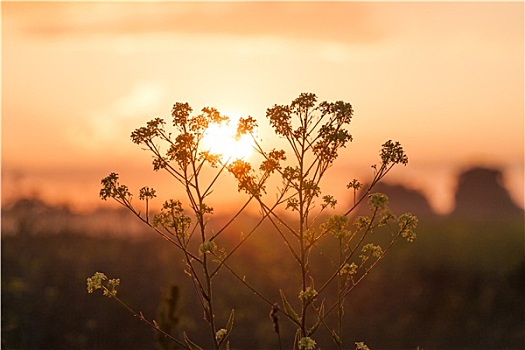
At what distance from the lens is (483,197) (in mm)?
25156

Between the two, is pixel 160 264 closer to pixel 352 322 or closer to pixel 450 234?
pixel 352 322

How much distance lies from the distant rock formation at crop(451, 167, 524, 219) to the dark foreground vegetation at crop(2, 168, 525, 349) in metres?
6.65

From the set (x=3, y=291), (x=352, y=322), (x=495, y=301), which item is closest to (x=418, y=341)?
(x=352, y=322)

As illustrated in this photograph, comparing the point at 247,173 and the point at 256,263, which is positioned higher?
the point at 256,263

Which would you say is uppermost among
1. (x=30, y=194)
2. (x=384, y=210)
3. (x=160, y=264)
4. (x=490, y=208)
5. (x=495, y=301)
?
(x=490, y=208)

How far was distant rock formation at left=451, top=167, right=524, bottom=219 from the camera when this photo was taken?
2261cm

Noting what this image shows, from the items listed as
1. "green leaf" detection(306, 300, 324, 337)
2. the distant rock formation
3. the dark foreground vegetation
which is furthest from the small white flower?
the distant rock formation

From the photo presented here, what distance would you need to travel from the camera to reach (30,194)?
13852mm

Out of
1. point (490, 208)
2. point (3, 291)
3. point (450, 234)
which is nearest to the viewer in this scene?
point (3, 291)

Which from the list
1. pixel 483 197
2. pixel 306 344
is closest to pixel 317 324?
pixel 306 344

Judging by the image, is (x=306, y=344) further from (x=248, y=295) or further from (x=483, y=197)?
(x=483, y=197)

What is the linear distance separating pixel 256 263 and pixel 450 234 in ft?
16.8

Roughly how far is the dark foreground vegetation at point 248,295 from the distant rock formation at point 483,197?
6.65 metres

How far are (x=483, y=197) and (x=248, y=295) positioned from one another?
43.1 ft
